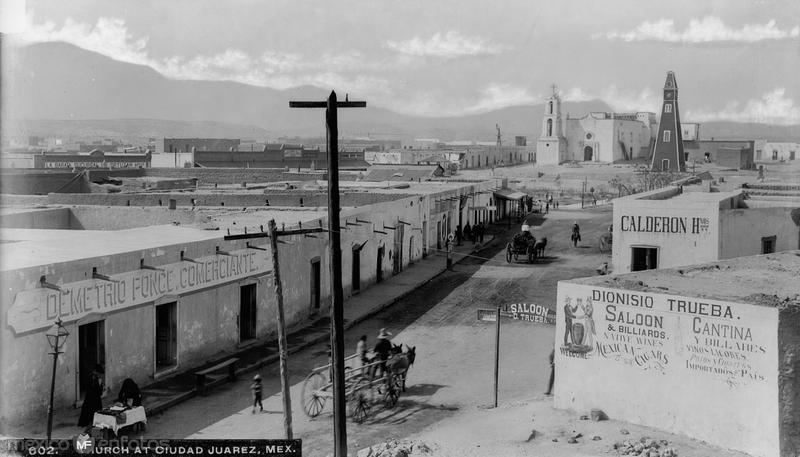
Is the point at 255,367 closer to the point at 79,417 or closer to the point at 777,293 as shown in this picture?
the point at 79,417

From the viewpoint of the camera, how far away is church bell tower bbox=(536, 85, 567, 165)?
98.1 m

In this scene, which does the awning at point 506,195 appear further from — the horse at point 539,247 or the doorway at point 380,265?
the doorway at point 380,265

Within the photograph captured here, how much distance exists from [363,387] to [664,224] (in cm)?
975

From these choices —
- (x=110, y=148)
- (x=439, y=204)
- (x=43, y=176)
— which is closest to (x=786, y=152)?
(x=110, y=148)

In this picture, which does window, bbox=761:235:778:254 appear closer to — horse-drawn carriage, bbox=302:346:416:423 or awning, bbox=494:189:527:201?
horse-drawn carriage, bbox=302:346:416:423

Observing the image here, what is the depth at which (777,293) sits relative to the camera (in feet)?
47.8

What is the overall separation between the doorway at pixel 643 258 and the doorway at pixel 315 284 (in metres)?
8.09

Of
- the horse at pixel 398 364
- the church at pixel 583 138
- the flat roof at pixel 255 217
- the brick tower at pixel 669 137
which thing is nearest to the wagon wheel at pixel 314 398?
the horse at pixel 398 364

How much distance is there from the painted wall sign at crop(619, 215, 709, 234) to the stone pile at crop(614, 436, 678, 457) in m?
9.47

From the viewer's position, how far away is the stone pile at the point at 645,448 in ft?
39.9

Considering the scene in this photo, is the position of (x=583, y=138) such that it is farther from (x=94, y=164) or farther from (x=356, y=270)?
(x=356, y=270)

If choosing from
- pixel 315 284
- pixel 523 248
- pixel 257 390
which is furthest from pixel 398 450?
pixel 523 248

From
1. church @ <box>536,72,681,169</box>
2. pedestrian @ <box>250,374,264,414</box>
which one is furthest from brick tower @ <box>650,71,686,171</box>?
pedestrian @ <box>250,374,264,414</box>

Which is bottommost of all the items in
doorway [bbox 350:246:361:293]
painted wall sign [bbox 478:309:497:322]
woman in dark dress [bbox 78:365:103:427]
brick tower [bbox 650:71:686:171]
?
woman in dark dress [bbox 78:365:103:427]
